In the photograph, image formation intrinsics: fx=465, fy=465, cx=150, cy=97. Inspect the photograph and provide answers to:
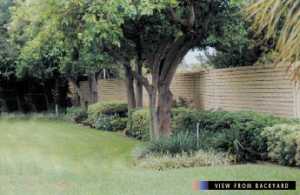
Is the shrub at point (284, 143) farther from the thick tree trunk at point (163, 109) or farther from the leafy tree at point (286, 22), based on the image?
the leafy tree at point (286, 22)

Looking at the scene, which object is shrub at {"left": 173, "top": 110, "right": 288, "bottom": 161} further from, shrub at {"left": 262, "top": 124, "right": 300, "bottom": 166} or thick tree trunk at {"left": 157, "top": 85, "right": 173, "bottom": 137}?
thick tree trunk at {"left": 157, "top": 85, "right": 173, "bottom": 137}

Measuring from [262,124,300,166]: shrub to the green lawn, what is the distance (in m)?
0.22

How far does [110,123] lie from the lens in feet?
56.6

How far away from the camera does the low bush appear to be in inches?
343

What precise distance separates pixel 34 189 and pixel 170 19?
16.1 ft

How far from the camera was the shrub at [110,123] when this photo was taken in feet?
55.9

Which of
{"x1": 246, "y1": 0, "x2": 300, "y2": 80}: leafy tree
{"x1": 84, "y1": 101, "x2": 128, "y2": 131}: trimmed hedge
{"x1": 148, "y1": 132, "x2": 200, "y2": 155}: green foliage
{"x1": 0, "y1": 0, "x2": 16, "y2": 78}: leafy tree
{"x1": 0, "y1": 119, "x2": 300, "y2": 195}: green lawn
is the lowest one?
{"x1": 0, "y1": 119, "x2": 300, "y2": 195}: green lawn

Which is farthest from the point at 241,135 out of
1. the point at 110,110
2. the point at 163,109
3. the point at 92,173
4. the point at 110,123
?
the point at 110,110

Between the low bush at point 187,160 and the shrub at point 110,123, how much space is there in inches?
310

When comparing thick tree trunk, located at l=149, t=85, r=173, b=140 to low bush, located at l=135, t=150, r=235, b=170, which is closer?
low bush, located at l=135, t=150, r=235, b=170

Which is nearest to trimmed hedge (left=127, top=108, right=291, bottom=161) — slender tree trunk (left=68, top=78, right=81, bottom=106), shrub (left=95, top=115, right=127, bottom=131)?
shrub (left=95, top=115, right=127, bottom=131)

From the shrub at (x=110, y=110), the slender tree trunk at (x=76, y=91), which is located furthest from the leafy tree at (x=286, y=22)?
the slender tree trunk at (x=76, y=91)

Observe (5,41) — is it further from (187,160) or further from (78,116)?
(187,160)

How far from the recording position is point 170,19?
32.7 feet
